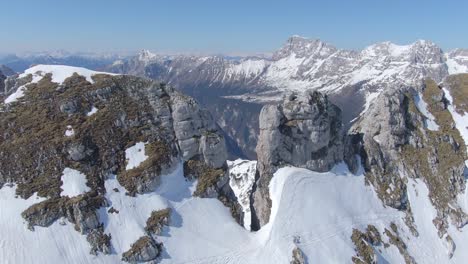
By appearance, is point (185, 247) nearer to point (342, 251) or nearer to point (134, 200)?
point (134, 200)

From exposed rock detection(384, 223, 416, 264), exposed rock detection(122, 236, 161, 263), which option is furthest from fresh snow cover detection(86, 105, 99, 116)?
exposed rock detection(384, 223, 416, 264)

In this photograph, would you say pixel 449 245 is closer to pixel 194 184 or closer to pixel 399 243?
pixel 399 243

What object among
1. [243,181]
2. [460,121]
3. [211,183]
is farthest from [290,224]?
[460,121]

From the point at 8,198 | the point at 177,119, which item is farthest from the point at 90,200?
the point at 177,119

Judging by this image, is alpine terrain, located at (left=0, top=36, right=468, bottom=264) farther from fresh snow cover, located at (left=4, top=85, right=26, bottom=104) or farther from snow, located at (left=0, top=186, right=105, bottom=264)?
fresh snow cover, located at (left=4, top=85, right=26, bottom=104)

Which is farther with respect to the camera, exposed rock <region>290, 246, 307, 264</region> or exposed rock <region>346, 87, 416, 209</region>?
exposed rock <region>346, 87, 416, 209</region>

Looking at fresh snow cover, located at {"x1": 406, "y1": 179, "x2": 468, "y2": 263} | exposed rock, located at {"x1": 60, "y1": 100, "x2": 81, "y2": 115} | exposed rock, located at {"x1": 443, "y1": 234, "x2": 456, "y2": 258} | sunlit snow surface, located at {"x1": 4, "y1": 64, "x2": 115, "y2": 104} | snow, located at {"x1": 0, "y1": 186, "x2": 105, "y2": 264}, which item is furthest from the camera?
exposed rock, located at {"x1": 443, "y1": 234, "x2": 456, "y2": 258}
